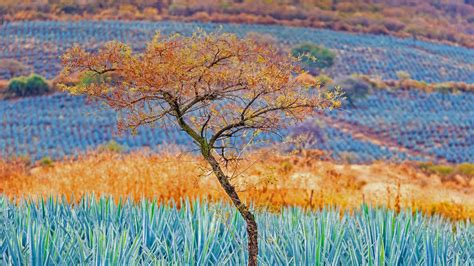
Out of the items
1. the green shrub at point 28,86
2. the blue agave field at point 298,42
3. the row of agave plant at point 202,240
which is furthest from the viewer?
the blue agave field at point 298,42

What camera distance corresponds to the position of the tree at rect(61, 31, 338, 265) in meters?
2.71

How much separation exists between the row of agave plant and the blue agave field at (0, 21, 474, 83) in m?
17.6

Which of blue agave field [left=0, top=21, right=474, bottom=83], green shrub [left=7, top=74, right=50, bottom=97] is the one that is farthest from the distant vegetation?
green shrub [left=7, top=74, right=50, bottom=97]

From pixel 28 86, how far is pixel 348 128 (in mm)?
8419

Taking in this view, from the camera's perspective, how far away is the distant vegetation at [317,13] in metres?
26.0

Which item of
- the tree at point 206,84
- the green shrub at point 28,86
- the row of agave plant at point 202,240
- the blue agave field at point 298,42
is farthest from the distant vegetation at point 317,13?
the tree at point 206,84

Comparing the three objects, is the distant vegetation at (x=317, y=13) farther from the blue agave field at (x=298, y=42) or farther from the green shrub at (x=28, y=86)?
the green shrub at (x=28, y=86)

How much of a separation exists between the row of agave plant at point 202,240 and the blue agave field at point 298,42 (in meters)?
17.6

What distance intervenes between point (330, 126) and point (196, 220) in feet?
53.3

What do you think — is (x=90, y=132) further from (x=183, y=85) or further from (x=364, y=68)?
(x=183, y=85)

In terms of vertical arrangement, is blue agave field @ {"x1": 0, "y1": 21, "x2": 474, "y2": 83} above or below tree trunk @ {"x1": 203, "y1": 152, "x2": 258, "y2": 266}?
above

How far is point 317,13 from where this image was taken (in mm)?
27656

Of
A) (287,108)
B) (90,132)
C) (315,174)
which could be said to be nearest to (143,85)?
(287,108)

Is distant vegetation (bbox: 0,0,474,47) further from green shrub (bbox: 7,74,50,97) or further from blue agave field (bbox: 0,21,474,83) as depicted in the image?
green shrub (bbox: 7,74,50,97)
